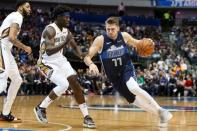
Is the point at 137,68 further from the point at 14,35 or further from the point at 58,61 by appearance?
the point at 14,35

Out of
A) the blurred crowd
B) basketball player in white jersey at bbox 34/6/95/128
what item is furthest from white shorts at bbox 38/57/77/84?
the blurred crowd

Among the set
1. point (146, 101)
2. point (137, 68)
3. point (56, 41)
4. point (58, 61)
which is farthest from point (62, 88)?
point (137, 68)

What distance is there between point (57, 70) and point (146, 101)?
5.52ft

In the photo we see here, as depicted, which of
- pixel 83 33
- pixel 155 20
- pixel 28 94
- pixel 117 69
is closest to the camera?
pixel 117 69

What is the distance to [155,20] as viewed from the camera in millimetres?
36125

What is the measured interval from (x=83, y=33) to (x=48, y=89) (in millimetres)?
8151

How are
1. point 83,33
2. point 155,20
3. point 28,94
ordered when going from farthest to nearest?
point 155,20 < point 83,33 < point 28,94

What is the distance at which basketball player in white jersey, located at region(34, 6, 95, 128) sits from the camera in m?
8.79

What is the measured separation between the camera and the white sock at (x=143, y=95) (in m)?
8.66

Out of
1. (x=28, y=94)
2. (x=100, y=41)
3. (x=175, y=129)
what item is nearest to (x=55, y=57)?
(x=100, y=41)

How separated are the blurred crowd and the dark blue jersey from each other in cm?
1114

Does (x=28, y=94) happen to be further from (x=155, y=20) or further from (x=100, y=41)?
(x=155, y=20)

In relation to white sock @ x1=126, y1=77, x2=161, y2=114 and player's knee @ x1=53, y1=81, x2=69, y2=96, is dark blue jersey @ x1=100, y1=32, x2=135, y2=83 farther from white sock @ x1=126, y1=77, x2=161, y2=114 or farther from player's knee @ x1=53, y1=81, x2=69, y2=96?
player's knee @ x1=53, y1=81, x2=69, y2=96

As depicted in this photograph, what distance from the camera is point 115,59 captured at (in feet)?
29.4
